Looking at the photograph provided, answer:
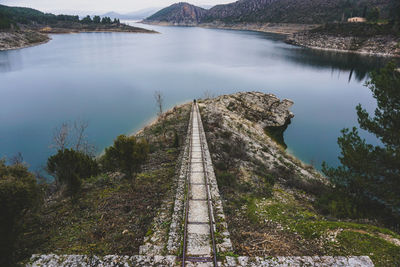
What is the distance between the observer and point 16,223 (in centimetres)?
773

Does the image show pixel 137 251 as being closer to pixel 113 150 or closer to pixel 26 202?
pixel 26 202

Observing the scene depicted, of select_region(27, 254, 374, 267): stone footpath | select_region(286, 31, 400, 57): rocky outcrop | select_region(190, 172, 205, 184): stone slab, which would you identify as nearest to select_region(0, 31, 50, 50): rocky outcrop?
select_region(190, 172, 205, 184): stone slab

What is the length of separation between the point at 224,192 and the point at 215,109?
22.7 meters

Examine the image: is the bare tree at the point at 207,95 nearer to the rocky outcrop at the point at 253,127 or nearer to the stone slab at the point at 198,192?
the rocky outcrop at the point at 253,127

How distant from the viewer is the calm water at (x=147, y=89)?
110 feet

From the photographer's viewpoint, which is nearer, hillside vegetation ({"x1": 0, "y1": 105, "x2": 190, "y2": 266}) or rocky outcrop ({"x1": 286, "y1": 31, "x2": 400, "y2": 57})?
hillside vegetation ({"x1": 0, "y1": 105, "x2": 190, "y2": 266})

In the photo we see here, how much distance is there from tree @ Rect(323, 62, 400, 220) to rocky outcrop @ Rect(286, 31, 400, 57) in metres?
115

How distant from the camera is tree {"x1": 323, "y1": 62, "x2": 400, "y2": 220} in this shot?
40.0 feet

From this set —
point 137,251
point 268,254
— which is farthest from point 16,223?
point 268,254

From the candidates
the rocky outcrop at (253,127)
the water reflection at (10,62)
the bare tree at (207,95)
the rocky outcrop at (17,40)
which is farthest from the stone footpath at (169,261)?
the rocky outcrop at (17,40)

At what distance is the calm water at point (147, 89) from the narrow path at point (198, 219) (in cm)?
1874

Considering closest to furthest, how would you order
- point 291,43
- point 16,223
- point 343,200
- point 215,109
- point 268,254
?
point 16,223 → point 268,254 → point 343,200 → point 215,109 → point 291,43

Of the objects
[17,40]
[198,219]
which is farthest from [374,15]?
[17,40]

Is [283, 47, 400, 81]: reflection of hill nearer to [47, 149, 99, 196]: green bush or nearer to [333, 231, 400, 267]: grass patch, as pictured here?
[333, 231, 400, 267]: grass patch
